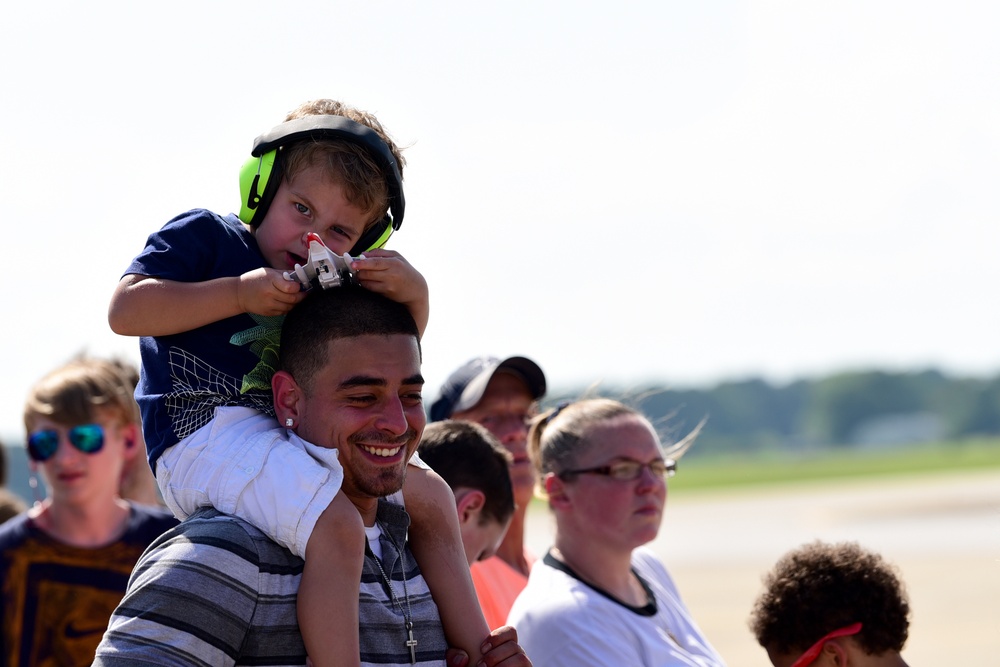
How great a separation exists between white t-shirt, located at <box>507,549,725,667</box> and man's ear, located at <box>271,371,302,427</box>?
165 cm

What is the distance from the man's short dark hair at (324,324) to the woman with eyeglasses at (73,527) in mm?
2629

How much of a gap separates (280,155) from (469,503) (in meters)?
1.88

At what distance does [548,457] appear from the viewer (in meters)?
5.20

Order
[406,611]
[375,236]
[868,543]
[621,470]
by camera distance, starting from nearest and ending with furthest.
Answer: [406,611] → [375,236] → [621,470] → [868,543]

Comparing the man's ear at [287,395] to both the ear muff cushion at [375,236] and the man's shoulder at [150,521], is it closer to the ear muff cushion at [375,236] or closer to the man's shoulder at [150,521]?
the ear muff cushion at [375,236]

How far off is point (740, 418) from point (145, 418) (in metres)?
147

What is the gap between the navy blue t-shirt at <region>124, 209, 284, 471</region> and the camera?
305 centimetres

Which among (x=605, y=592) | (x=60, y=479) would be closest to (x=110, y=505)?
(x=60, y=479)

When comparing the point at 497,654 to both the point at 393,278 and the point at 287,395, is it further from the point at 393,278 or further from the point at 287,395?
the point at 393,278

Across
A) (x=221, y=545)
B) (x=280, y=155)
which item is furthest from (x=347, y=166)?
(x=221, y=545)

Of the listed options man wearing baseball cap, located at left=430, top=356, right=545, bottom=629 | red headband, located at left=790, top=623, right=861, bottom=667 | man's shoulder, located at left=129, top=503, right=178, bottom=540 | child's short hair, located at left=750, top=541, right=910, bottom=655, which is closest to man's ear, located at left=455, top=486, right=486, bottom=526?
man wearing baseball cap, located at left=430, top=356, right=545, bottom=629

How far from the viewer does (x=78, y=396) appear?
571cm

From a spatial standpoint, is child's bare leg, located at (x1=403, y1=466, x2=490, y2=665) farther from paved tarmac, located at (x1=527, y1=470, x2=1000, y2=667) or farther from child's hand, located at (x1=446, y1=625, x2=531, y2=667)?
paved tarmac, located at (x1=527, y1=470, x2=1000, y2=667)

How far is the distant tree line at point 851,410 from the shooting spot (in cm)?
13275
